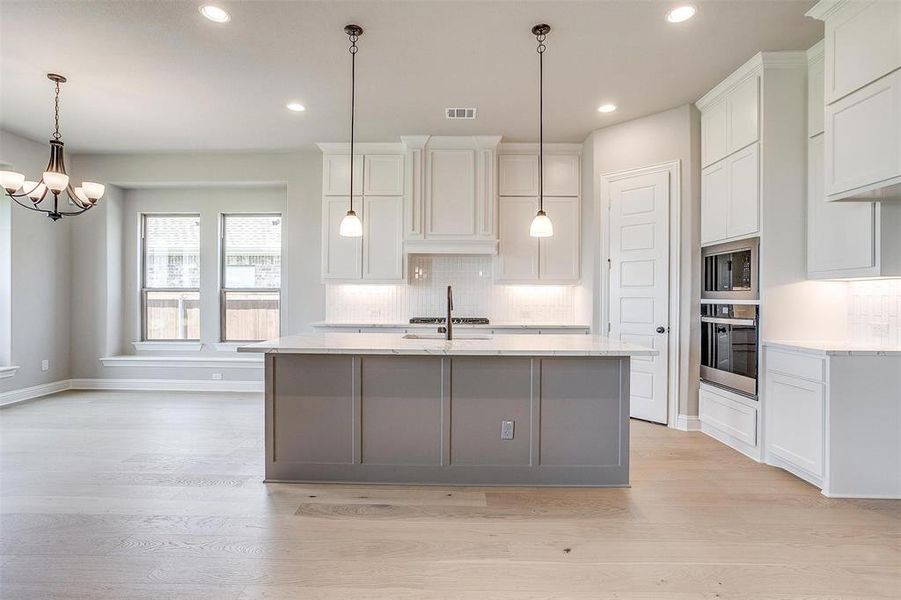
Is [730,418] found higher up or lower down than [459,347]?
lower down

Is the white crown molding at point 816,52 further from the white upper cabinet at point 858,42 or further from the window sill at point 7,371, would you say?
the window sill at point 7,371

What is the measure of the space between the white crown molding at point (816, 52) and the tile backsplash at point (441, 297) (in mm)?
3075

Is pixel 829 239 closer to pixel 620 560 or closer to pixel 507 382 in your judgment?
pixel 507 382

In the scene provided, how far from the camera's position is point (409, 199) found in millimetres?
4984

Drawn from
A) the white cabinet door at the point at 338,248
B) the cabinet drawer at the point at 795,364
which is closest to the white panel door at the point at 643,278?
the cabinet drawer at the point at 795,364

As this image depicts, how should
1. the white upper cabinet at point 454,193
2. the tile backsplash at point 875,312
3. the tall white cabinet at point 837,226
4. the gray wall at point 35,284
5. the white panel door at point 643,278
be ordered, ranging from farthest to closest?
the white upper cabinet at point 454,193 < the gray wall at point 35,284 < the white panel door at point 643,278 < the tile backsplash at point 875,312 < the tall white cabinet at point 837,226

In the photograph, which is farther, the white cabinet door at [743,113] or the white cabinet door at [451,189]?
the white cabinet door at [451,189]

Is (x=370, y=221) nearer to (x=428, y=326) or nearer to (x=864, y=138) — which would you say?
(x=428, y=326)

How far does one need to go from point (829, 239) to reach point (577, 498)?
2.47 m

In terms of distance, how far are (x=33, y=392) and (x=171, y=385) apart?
137 cm

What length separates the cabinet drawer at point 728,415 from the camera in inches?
129

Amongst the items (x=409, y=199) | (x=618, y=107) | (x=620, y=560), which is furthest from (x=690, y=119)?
(x=620, y=560)

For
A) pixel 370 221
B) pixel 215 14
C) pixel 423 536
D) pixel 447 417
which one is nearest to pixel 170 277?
pixel 370 221

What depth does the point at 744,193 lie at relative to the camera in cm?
340
